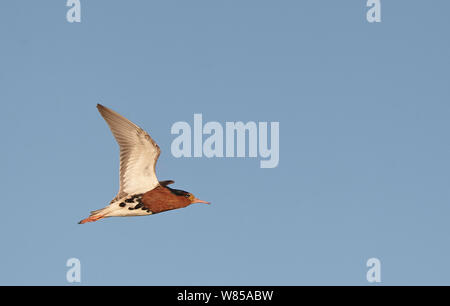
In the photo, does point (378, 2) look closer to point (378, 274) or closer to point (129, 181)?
point (378, 274)

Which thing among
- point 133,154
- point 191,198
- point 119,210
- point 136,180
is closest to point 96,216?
point 119,210

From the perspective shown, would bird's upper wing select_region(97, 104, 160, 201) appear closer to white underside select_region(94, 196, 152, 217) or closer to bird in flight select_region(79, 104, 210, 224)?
bird in flight select_region(79, 104, 210, 224)

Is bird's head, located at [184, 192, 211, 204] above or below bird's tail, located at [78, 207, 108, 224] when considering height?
above

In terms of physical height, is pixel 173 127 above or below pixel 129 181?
above

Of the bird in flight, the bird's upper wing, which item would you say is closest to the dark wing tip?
the bird in flight

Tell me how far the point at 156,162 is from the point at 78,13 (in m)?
6.95

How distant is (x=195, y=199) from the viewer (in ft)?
86.3

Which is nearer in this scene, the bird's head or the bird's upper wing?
the bird's upper wing

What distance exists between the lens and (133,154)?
2508 centimetres

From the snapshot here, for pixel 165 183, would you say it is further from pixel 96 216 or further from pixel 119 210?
pixel 96 216

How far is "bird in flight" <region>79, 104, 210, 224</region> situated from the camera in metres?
24.8

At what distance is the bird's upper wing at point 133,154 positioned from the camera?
24.6 m

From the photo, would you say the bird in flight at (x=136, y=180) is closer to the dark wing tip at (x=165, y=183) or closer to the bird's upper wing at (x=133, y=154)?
the bird's upper wing at (x=133, y=154)
